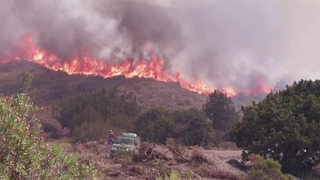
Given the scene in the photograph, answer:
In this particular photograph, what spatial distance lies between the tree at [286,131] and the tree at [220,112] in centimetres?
3015

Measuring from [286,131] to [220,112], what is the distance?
34.3m

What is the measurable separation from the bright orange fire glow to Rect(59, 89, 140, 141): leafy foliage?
3161 cm

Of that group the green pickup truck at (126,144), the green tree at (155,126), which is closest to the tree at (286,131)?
the green pickup truck at (126,144)

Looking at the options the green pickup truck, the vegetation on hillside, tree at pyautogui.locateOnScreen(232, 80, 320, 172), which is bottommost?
the green pickup truck

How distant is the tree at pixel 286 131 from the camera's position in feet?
92.4

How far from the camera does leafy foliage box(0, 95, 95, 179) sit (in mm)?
6859

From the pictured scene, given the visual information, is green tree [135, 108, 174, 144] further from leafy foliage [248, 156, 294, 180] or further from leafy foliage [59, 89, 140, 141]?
leafy foliage [248, 156, 294, 180]

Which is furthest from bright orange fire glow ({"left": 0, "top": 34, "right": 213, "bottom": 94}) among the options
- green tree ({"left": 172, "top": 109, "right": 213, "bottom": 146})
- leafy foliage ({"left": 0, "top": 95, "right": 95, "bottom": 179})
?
leafy foliage ({"left": 0, "top": 95, "right": 95, "bottom": 179})

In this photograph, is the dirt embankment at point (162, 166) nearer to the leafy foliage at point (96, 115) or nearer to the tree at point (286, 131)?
the tree at point (286, 131)

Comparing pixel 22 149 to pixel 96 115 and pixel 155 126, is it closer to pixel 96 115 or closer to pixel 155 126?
pixel 155 126

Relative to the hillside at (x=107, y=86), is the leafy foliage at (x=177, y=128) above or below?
below

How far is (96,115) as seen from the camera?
180ft

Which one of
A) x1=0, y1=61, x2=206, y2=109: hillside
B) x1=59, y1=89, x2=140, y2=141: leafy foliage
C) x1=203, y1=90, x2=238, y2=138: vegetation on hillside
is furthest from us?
x1=0, y1=61, x2=206, y2=109: hillside

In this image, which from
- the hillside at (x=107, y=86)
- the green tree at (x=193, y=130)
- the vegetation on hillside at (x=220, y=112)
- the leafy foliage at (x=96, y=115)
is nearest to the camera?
the leafy foliage at (x=96, y=115)
